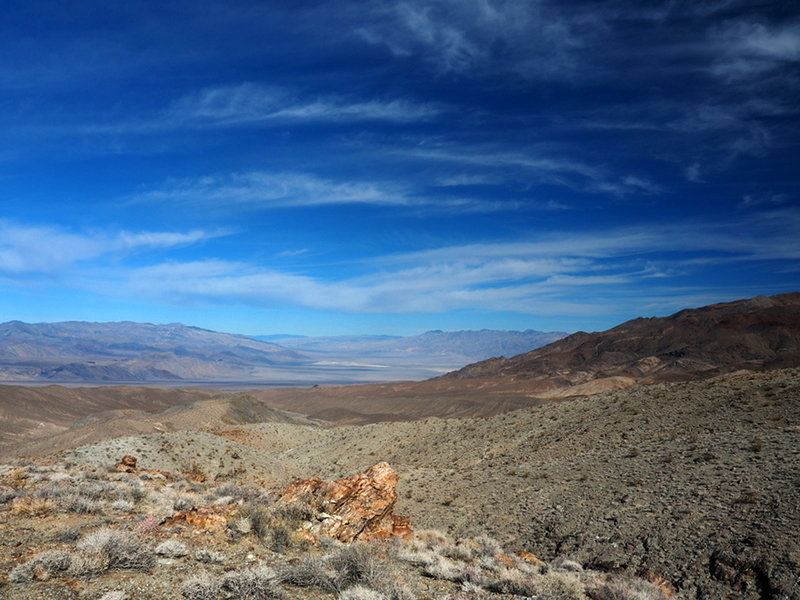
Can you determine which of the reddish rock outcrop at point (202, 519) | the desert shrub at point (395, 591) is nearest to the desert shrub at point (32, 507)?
the reddish rock outcrop at point (202, 519)

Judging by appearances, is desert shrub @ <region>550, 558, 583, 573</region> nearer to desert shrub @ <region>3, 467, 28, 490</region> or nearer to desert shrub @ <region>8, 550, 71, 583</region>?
desert shrub @ <region>8, 550, 71, 583</region>

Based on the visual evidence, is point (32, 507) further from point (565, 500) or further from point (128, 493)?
point (565, 500)

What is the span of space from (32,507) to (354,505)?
23.4 feet

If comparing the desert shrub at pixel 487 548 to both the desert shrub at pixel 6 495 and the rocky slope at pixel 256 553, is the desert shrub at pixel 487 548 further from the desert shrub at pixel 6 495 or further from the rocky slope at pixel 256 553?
the desert shrub at pixel 6 495

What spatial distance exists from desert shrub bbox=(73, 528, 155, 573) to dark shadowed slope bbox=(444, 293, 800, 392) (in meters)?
78.2

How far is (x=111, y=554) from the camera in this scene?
7.39 metres

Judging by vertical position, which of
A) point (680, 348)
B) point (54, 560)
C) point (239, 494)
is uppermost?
point (680, 348)

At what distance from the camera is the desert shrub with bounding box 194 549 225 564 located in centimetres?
812

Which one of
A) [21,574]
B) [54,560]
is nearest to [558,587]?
[54,560]

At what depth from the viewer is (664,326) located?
4373 inches

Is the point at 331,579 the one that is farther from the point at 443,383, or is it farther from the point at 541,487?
the point at 443,383

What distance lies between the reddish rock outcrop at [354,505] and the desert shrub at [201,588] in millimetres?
4281

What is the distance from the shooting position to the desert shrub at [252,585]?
655 cm

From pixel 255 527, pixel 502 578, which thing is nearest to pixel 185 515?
pixel 255 527
